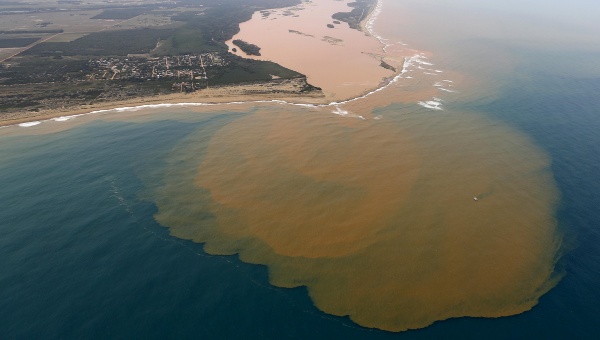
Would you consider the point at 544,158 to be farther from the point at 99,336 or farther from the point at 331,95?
the point at 99,336

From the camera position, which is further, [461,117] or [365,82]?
[365,82]

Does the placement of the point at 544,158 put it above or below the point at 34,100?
below

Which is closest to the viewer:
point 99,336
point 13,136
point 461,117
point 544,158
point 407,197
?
point 99,336

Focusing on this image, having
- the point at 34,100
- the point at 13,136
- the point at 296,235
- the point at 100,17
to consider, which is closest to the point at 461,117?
the point at 296,235

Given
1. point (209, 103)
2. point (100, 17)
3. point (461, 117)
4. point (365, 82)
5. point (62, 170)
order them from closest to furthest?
point (62, 170) < point (461, 117) < point (209, 103) < point (365, 82) < point (100, 17)

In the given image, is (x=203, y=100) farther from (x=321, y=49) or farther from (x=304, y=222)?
(x=321, y=49)

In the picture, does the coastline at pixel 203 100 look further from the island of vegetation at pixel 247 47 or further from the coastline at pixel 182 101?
the island of vegetation at pixel 247 47

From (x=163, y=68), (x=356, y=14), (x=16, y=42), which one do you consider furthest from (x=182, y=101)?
(x=356, y=14)

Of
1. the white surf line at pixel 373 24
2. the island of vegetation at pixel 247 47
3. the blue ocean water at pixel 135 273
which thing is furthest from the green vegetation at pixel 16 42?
the white surf line at pixel 373 24
